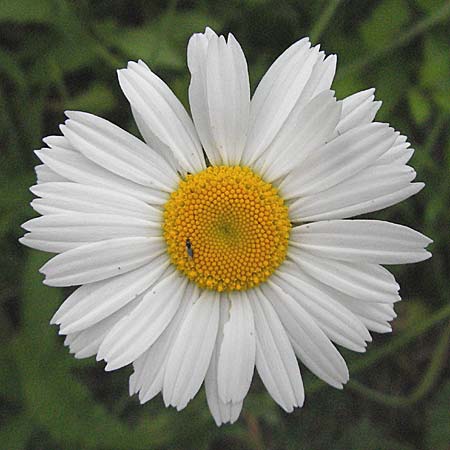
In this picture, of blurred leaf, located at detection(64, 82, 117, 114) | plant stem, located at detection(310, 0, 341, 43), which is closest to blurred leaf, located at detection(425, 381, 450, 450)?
plant stem, located at detection(310, 0, 341, 43)

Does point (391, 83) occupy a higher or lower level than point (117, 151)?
higher

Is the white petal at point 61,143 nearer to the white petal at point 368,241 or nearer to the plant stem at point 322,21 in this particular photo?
the white petal at point 368,241

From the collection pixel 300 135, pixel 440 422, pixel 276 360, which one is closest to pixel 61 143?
pixel 300 135

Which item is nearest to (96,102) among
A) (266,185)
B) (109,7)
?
(109,7)

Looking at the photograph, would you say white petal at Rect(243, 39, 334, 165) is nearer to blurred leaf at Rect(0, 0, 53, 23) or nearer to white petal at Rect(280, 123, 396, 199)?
white petal at Rect(280, 123, 396, 199)

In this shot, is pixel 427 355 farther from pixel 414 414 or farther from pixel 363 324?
pixel 363 324

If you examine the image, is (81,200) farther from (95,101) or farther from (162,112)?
(95,101)

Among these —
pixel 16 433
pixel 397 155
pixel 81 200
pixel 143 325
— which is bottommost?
pixel 16 433
